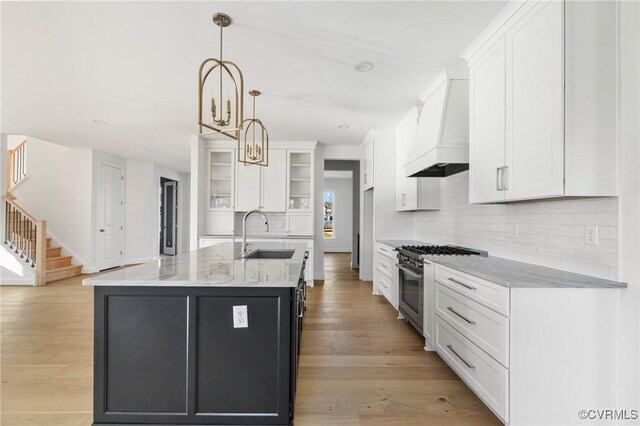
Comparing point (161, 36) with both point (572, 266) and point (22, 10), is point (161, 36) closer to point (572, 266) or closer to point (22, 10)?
point (22, 10)

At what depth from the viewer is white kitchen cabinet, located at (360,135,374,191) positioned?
535cm

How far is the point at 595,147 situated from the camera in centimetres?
172

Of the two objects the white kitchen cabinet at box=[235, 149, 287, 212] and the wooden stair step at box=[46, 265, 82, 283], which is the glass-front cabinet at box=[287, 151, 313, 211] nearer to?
the white kitchen cabinet at box=[235, 149, 287, 212]

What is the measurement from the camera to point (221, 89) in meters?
2.08

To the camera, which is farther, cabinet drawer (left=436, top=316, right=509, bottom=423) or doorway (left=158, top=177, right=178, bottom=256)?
doorway (left=158, top=177, right=178, bottom=256)

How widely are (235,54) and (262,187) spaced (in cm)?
328

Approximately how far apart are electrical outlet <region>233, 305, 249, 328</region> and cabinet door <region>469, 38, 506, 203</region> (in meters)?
1.93

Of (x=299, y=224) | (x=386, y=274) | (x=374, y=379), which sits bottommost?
(x=374, y=379)

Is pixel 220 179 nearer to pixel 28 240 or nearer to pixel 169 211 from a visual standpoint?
pixel 28 240

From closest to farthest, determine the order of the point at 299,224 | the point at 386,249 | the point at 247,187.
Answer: the point at 386,249 → the point at 247,187 → the point at 299,224

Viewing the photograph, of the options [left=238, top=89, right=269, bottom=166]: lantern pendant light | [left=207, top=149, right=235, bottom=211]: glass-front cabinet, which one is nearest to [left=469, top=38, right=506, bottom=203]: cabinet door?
[left=238, top=89, right=269, bottom=166]: lantern pendant light

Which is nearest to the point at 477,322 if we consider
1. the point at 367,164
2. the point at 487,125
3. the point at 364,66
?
the point at 487,125

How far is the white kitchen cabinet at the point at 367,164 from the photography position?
5.35m

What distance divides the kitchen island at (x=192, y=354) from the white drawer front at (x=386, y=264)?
8.74 feet
